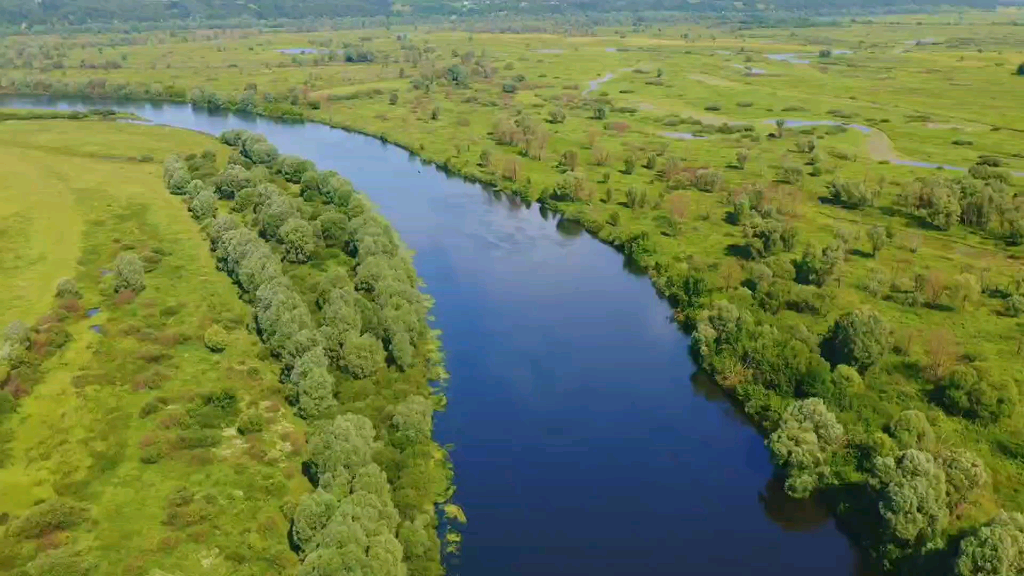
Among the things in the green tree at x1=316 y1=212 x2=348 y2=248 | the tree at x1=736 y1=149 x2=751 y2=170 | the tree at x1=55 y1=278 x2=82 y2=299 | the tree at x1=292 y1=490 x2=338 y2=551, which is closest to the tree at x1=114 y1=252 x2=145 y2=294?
the tree at x1=55 y1=278 x2=82 y2=299

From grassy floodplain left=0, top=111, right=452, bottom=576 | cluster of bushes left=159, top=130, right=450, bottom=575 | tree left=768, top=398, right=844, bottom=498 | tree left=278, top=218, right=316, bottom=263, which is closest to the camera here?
cluster of bushes left=159, top=130, right=450, bottom=575

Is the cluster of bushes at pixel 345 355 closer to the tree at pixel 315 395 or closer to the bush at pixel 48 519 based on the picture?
the tree at pixel 315 395

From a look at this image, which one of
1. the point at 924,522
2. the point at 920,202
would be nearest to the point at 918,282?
the point at 920,202

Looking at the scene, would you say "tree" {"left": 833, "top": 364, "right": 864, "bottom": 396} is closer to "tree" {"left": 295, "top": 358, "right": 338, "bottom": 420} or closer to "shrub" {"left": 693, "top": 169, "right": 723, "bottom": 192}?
"tree" {"left": 295, "top": 358, "right": 338, "bottom": 420}

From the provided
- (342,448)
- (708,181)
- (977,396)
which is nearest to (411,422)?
(342,448)

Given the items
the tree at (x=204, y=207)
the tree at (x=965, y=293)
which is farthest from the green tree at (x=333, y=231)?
the tree at (x=965, y=293)

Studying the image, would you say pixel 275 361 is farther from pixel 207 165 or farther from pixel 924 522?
pixel 207 165

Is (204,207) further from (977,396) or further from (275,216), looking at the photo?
(977,396)
